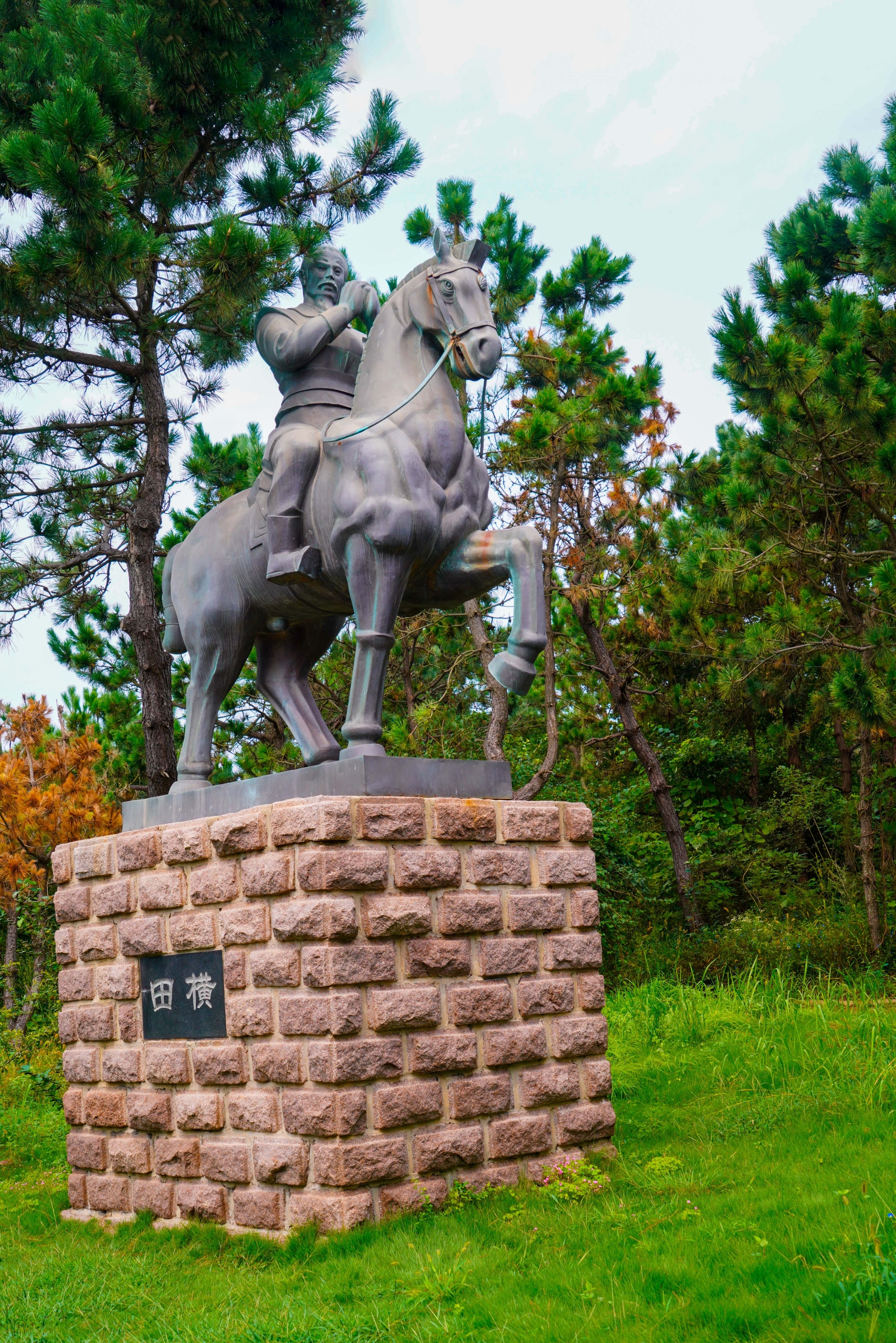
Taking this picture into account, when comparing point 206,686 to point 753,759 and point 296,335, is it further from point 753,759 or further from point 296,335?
point 753,759

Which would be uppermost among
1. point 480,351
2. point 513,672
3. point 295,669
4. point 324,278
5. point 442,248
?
point 324,278

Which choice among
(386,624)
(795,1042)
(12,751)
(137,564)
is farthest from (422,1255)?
(12,751)

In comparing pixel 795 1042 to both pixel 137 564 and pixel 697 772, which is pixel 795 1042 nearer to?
pixel 137 564

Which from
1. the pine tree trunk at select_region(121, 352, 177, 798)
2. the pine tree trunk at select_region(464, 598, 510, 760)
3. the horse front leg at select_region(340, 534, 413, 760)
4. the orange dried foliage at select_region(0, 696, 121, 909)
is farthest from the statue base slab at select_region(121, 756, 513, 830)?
the pine tree trunk at select_region(464, 598, 510, 760)

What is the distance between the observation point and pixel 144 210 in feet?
31.2

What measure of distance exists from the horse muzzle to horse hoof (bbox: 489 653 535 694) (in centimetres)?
109

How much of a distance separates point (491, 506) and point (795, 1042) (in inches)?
135

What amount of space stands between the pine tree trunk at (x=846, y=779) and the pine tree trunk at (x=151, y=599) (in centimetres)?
647

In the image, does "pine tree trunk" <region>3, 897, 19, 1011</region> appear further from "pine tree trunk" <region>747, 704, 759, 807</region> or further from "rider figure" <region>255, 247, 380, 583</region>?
"pine tree trunk" <region>747, 704, 759, 807</region>

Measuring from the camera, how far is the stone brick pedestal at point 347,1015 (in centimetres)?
442

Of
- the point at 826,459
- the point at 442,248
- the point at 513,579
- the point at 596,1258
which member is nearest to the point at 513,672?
the point at 513,579

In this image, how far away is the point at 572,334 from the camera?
37.9 ft

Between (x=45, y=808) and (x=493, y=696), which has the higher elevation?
(x=493, y=696)

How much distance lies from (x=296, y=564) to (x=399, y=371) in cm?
90
